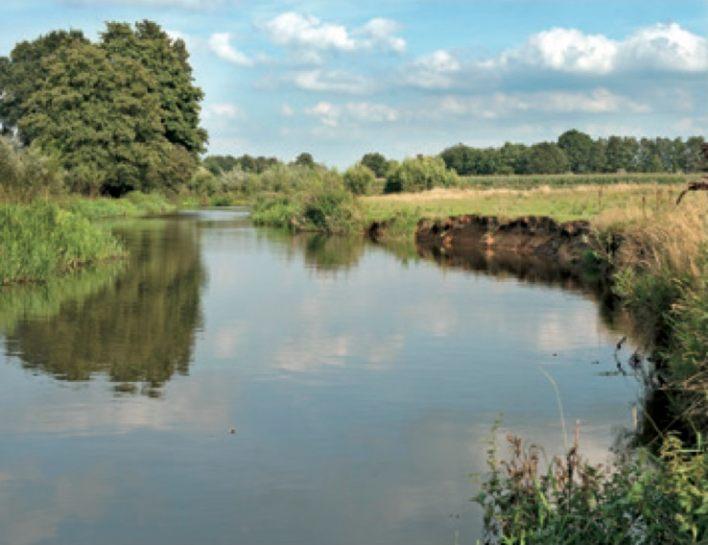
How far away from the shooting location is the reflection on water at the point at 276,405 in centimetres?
876

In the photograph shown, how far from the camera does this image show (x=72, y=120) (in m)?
71.2

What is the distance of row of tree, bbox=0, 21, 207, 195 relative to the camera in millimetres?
71312

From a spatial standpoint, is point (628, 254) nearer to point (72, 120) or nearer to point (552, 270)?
point (552, 270)

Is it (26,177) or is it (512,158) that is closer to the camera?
(26,177)

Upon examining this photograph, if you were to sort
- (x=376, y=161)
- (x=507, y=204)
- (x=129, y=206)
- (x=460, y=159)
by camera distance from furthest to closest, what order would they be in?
(x=460, y=159) < (x=376, y=161) < (x=129, y=206) < (x=507, y=204)

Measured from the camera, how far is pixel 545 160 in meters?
164

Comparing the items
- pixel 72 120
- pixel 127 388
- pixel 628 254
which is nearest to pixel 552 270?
pixel 628 254

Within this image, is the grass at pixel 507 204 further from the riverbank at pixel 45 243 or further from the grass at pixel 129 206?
the grass at pixel 129 206

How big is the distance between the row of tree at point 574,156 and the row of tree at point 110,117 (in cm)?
8019

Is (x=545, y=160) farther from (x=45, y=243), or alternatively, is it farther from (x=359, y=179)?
(x=45, y=243)

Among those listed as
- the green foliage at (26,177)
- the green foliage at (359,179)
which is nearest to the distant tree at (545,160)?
the green foliage at (359,179)

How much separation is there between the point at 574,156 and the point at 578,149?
1805 mm

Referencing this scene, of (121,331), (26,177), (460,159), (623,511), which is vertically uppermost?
(460,159)

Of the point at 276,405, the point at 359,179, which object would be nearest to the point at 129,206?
the point at 359,179
